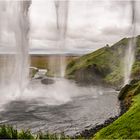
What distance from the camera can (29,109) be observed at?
249ft

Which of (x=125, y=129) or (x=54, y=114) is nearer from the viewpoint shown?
(x=125, y=129)

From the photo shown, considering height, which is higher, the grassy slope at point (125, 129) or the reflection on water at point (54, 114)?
the grassy slope at point (125, 129)

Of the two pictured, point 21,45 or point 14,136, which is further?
point 21,45

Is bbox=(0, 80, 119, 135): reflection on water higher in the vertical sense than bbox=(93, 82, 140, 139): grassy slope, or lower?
lower

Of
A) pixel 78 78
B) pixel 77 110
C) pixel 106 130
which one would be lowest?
pixel 78 78

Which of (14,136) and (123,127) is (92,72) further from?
(14,136)

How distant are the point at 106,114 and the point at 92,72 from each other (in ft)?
394

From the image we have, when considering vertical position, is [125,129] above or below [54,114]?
above

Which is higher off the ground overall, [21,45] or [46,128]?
[21,45]

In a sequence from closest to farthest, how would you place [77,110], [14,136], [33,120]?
1. [14,136]
2. [33,120]
3. [77,110]

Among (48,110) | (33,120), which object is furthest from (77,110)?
(33,120)

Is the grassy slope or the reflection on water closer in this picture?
the grassy slope

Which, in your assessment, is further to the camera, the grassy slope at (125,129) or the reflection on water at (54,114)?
the reflection on water at (54,114)

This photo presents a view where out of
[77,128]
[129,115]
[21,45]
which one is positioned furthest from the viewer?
[21,45]
